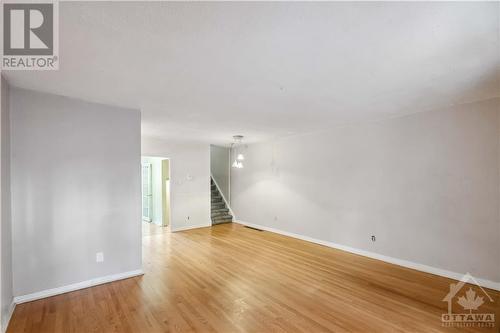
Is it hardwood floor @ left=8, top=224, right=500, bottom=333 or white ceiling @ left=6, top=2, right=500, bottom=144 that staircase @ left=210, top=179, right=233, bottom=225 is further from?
white ceiling @ left=6, top=2, right=500, bottom=144

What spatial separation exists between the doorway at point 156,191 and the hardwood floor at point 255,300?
2846mm

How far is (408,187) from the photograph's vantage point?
3.98 m

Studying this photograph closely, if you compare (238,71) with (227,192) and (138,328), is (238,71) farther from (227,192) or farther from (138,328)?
(227,192)

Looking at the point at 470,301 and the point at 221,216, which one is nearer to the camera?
the point at 470,301

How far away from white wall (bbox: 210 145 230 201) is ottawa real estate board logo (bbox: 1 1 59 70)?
6.07 meters

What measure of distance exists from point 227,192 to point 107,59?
20.8ft

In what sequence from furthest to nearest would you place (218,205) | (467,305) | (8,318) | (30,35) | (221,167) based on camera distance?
(221,167)
(218,205)
(467,305)
(8,318)
(30,35)

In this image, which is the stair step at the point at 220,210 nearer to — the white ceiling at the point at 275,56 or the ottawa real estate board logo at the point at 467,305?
the white ceiling at the point at 275,56

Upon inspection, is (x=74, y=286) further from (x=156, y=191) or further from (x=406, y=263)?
(x=406, y=263)

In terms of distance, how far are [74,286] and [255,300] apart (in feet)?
7.78

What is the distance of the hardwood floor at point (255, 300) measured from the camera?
2.42m

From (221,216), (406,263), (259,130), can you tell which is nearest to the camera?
(406,263)

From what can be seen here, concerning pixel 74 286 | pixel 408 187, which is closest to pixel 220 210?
pixel 74 286

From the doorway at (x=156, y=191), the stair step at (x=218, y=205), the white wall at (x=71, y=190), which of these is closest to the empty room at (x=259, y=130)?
the white wall at (x=71, y=190)
